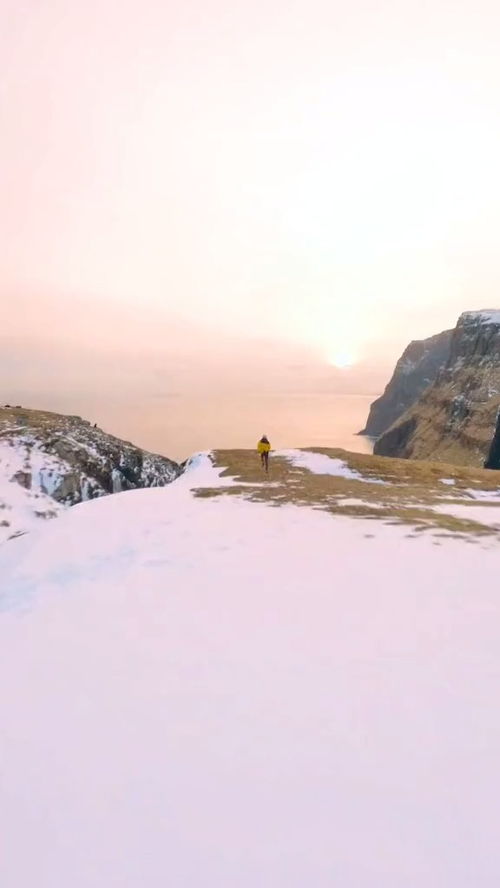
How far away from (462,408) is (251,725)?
118m

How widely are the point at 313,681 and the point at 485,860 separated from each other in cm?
204

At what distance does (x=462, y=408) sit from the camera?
110 meters

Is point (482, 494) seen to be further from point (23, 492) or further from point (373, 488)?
point (23, 492)

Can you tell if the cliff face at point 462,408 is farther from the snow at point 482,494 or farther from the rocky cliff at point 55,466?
the snow at point 482,494

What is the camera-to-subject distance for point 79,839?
3.12 meters

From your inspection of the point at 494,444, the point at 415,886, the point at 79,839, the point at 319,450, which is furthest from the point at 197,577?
the point at 494,444

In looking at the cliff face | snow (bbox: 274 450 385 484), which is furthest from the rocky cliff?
the cliff face

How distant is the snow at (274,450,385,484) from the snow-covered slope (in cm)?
1381

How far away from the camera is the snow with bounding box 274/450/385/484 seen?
870 inches

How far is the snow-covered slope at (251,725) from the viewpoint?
2971 mm

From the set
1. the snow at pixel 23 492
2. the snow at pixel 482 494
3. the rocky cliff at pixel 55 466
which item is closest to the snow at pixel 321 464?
the snow at pixel 482 494

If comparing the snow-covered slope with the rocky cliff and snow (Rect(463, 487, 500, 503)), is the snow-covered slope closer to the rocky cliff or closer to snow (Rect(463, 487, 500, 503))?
snow (Rect(463, 487, 500, 503))

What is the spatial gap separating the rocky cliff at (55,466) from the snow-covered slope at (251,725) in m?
39.7

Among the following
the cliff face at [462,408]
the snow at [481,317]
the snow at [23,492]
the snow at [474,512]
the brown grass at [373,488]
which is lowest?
the snow at [23,492]
